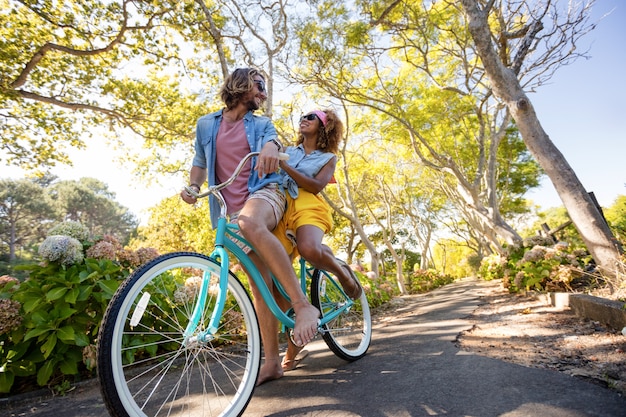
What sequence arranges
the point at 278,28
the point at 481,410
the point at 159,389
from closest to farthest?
the point at 481,410, the point at 159,389, the point at 278,28

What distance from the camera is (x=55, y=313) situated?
2844 millimetres

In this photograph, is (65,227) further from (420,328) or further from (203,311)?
(420,328)

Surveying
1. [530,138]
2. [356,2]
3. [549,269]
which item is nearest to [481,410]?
[530,138]

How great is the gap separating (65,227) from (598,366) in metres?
4.42

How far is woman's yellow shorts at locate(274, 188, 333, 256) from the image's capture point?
250cm

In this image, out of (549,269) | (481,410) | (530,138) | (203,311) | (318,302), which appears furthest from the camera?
(549,269)

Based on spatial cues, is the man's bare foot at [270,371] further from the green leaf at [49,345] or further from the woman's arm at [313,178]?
the green leaf at [49,345]

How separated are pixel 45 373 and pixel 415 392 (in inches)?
109

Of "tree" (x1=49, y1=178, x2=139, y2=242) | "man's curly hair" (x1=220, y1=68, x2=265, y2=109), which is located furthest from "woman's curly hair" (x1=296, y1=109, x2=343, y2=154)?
"tree" (x1=49, y1=178, x2=139, y2=242)

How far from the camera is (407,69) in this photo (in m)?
12.2

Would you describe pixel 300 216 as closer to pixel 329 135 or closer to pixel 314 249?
pixel 314 249

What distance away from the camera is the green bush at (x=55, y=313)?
106 inches

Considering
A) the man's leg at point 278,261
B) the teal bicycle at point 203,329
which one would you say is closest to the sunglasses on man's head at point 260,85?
the teal bicycle at point 203,329

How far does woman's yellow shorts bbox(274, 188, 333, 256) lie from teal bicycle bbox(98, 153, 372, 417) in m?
0.43
